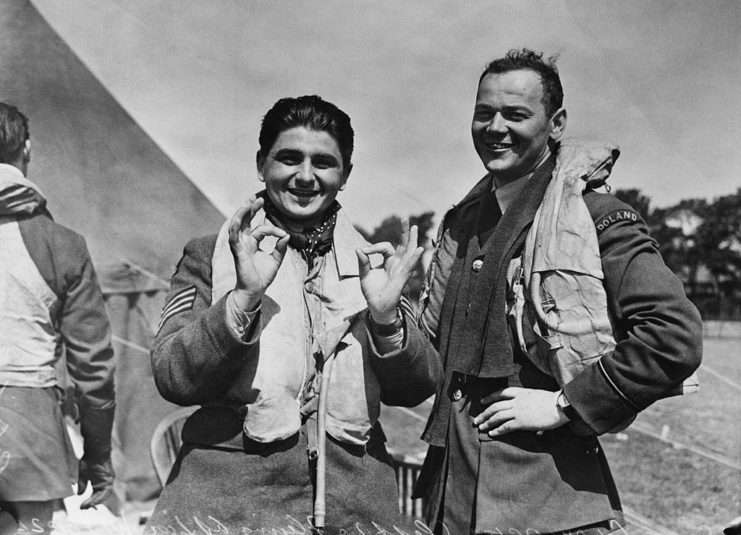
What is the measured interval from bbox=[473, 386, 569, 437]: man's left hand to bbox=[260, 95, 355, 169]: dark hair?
937 mm

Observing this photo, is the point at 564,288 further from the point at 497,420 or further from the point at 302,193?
the point at 302,193

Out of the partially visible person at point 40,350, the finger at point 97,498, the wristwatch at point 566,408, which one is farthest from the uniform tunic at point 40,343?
the wristwatch at point 566,408

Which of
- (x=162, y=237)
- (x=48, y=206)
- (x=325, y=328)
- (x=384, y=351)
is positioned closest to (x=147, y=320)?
(x=162, y=237)

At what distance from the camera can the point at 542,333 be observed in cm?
198

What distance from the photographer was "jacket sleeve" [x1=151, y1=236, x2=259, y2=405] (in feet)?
6.16

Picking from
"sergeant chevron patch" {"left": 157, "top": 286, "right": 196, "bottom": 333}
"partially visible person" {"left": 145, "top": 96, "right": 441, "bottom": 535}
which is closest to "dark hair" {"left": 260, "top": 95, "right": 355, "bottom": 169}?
"partially visible person" {"left": 145, "top": 96, "right": 441, "bottom": 535}

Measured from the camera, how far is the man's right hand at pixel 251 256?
6.11 feet

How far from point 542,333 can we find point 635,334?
25 centimetres

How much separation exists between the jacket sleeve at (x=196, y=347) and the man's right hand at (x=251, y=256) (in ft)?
0.26

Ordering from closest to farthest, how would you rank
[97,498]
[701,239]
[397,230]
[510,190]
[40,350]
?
[510,190], [40,350], [97,498], [397,230], [701,239]

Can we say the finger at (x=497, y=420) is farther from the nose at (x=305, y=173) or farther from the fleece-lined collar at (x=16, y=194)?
the fleece-lined collar at (x=16, y=194)

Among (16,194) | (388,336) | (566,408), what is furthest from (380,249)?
(16,194)

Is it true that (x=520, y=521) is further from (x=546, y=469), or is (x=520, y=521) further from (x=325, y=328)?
(x=325, y=328)

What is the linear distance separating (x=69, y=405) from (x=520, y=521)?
1957 mm
